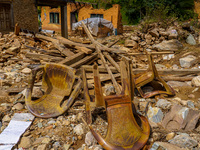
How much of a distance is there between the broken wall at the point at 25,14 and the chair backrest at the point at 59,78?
749 centimetres

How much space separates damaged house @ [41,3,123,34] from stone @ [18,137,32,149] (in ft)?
49.0

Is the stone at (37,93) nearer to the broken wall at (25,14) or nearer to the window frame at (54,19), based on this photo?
the broken wall at (25,14)

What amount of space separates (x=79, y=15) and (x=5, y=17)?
30.2ft

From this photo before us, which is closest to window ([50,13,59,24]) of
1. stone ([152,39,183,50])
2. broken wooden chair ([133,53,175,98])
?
stone ([152,39,183,50])

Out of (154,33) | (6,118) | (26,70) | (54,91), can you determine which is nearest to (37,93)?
(54,91)

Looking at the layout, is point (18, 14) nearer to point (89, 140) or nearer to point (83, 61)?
point (83, 61)

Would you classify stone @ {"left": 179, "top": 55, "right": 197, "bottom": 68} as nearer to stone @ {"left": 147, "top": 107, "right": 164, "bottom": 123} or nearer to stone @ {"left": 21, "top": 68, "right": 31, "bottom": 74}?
stone @ {"left": 147, "top": 107, "right": 164, "bottom": 123}

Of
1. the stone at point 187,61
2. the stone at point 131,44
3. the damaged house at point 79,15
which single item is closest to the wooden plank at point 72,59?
the stone at point 187,61

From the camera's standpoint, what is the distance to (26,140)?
2.73 metres

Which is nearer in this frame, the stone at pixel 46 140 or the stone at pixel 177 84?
the stone at pixel 46 140

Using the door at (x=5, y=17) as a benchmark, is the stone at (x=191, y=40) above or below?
below

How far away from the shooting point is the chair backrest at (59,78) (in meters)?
3.58

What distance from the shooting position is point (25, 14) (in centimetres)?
1029

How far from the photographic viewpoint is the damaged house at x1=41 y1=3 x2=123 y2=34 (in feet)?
55.7
